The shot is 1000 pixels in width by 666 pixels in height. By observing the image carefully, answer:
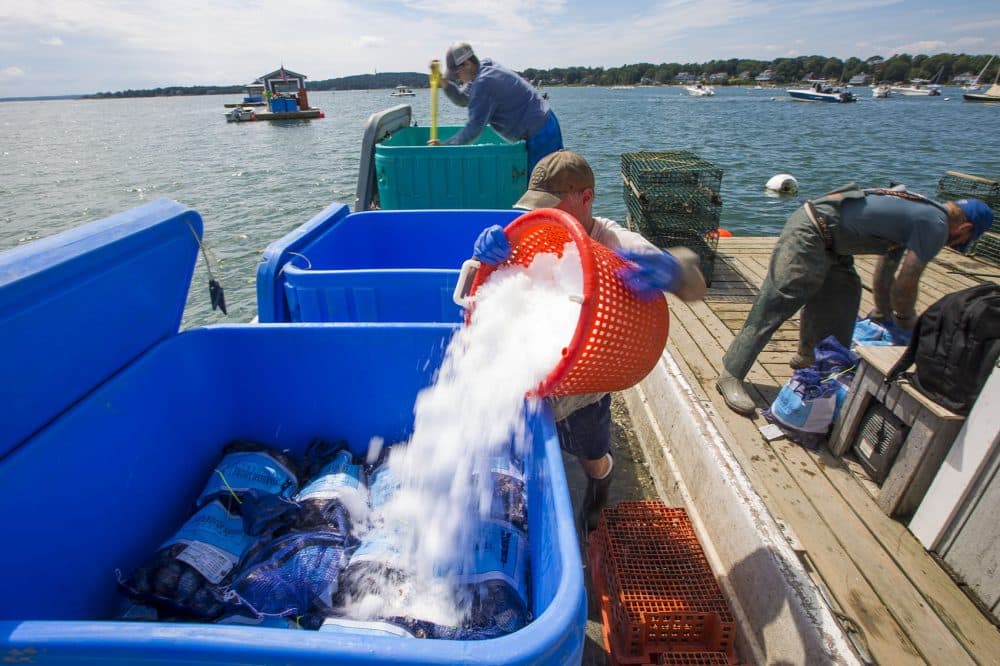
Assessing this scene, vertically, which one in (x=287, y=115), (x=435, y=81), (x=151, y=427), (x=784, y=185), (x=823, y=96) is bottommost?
(x=823, y=96)

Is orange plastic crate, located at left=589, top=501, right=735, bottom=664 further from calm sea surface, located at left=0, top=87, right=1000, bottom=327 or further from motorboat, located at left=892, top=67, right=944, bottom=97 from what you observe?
motorboat, located at left=892, top=67, right=944, bottom=97

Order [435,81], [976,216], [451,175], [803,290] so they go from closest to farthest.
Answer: [976,216]
[803,290]
[451,175]
[435,81]

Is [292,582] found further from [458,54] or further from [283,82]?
[283,82]

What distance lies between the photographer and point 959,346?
1822 millimetres

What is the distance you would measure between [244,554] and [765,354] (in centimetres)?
310

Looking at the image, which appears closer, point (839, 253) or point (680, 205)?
point (839, 253)

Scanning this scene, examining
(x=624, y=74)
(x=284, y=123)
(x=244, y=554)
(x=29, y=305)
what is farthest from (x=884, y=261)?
(x=624, y=74)

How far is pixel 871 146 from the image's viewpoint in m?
20.2

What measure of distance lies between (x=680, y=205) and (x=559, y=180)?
3.71m

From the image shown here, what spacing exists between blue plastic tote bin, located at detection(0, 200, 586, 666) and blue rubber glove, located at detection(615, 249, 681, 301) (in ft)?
1.57

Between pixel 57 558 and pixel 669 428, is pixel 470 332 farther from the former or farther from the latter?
pixel 669 428

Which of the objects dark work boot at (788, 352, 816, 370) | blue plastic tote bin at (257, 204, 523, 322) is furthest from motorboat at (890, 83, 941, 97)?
blue plastic tote bin at (257, 204, 523, 322)

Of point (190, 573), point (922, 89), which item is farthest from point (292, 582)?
point (922, 89)

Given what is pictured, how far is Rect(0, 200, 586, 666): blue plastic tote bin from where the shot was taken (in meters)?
0.77
